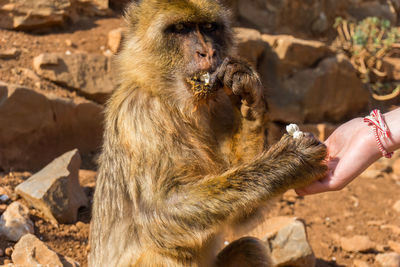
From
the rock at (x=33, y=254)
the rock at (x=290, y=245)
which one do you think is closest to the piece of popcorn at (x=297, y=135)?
the rock at (x=290, y=245)

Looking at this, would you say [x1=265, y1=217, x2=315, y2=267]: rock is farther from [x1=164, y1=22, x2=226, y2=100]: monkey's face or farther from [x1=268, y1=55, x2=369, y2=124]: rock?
[x1=268, y1=55, x2=369, y2=124]: rock

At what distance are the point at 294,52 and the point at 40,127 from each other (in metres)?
4.46

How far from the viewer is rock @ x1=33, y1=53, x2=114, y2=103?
6961 mm

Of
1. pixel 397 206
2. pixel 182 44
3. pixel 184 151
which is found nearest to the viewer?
pixel 184 151

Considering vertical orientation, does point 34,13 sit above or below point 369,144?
below

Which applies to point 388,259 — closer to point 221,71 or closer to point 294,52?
point 221,71

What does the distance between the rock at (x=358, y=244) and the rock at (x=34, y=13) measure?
5.34 m

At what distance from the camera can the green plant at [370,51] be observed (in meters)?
9.96

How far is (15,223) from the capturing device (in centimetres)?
501

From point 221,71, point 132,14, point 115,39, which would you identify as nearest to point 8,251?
point 132,14

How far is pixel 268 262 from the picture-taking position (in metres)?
4.25

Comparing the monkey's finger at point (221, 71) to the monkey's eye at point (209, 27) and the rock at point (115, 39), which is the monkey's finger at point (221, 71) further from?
the rock at point (115, 39)

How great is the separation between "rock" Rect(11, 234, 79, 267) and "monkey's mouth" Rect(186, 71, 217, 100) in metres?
2.02

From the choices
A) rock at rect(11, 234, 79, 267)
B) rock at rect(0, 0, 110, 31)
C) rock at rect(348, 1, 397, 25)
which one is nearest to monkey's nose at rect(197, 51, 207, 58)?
rock at rect(11, 234, 79, 267)
